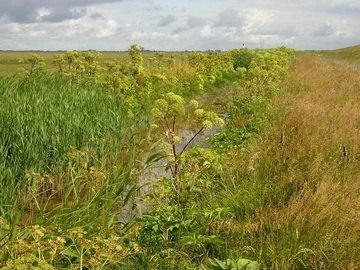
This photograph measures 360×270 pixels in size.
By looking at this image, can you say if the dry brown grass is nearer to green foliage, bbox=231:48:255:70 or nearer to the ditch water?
the ditch water

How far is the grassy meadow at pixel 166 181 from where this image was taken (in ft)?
11.0

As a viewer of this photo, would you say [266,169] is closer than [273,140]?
Yes

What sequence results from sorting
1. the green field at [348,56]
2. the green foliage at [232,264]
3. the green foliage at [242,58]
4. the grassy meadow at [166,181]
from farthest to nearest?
the green field at [348,56]
the green foliage at [242,58]
the grassy meadow at [166,181]
the green foliage at [232,264]

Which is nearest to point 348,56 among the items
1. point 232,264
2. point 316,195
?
point 316,195

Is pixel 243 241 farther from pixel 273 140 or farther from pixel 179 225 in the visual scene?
pixel 273 140

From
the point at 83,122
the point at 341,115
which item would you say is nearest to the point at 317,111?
the point at 341,115

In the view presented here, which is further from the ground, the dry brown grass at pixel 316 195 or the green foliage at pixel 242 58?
the green foliage at pixel 242 58

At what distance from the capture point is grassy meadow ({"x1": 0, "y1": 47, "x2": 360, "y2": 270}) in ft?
11.0

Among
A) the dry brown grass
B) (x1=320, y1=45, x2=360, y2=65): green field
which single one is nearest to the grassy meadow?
the dry brown grass

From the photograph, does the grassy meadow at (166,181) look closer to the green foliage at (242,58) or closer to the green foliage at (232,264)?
the green foliage at (232,264)

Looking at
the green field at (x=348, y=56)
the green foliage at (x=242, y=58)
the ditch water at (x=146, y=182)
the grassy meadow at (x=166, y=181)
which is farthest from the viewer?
the green field at (x=348, y=56)

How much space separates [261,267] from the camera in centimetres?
337

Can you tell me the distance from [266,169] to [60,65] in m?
Answer: 7.12

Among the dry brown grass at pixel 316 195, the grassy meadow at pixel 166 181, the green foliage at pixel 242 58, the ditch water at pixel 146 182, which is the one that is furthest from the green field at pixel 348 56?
the dry brown grass at pixel 316 195
